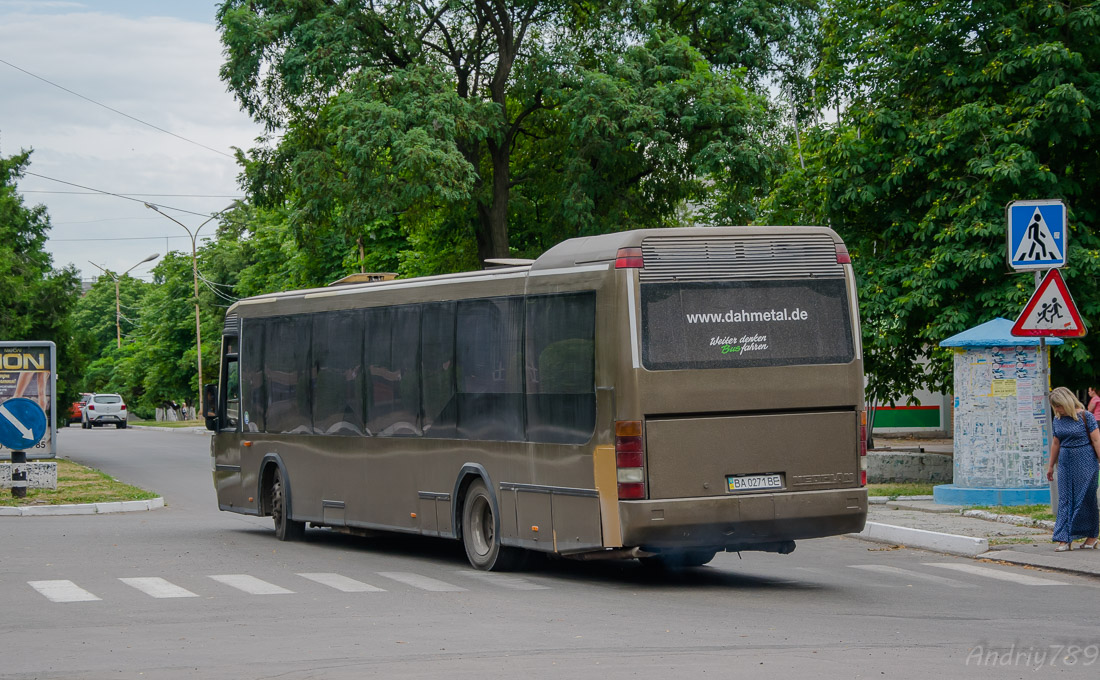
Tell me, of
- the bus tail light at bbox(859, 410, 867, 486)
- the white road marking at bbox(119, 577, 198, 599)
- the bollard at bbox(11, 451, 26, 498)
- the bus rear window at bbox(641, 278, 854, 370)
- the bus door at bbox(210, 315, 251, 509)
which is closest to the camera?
the bus rear window at bbox(641, 278, 854, 370)

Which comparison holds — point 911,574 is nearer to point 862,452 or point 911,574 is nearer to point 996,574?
point 996,574

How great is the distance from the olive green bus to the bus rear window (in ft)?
0.04

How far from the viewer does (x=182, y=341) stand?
82.3 meters

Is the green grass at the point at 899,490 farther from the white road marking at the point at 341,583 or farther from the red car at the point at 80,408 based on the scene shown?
the red car at the point at 80,408

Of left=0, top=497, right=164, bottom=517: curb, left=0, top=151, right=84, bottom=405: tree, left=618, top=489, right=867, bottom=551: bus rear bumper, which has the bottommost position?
left=0, top=497, right=164, bottom=517: curb

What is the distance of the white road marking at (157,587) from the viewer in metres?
11.8

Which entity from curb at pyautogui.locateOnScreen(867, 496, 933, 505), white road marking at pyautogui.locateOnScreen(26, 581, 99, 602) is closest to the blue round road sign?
white road marking at pyautogui.locateOnScreen(26, 581, 99, 602)

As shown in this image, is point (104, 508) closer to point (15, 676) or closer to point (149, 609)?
point (149, 609)

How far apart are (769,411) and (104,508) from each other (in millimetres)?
13819

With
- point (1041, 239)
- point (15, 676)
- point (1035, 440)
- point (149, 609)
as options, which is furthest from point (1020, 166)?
point (15, 676)

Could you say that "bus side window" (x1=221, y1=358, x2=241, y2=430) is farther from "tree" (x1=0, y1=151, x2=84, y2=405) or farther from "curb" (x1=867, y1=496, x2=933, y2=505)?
"tree" (x1=0, y1=151, x2=84, y2=405)

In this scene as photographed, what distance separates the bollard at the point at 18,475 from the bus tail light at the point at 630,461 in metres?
14.5

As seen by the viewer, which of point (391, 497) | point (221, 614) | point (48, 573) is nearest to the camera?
point (221, 614)

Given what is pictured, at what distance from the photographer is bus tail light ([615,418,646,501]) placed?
37.3 ft
